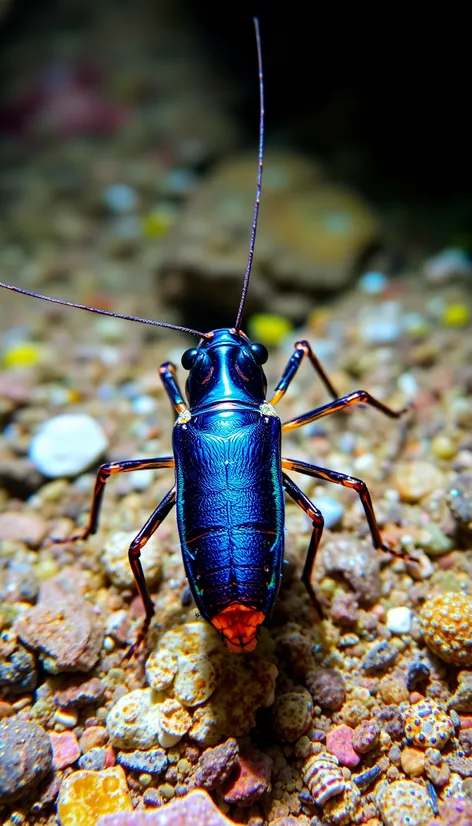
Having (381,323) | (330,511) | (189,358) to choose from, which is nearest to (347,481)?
(330,511)

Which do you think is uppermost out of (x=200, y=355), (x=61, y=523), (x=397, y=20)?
(x=397, y=20)

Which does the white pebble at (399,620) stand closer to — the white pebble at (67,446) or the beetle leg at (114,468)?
the beetle leg at (114,468)

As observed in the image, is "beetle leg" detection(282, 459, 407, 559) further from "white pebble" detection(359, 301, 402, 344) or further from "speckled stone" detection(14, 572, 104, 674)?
"white pebble" detection(359, 301, 402, 344)

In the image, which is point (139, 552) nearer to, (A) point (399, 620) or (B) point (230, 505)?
(B) point (230, 505)

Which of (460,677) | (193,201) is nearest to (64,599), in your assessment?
(460,677)

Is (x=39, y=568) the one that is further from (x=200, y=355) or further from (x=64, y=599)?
(x=200, y=355)

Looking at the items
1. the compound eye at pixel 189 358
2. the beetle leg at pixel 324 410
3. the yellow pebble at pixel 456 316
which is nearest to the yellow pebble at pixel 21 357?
the compound eye at pixel 189 358

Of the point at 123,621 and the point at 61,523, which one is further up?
the point at 61,523
